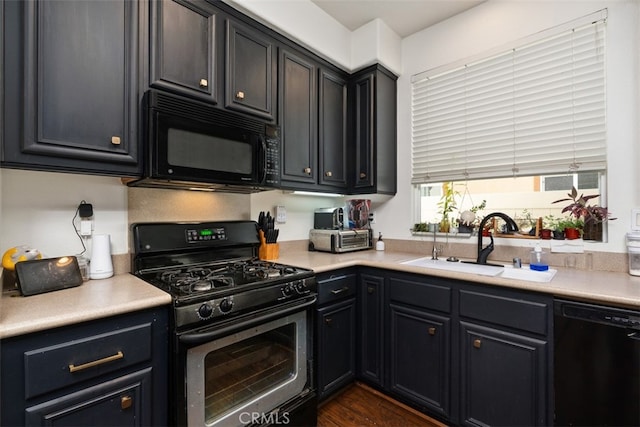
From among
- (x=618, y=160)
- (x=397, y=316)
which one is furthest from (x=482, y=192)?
(x=397, y=316)

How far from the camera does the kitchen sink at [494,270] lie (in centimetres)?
160

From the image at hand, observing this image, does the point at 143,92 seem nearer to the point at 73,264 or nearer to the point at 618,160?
the point at 73,264

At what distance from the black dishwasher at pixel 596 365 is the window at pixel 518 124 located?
951 millimetres

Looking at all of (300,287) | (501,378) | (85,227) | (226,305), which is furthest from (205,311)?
(501,378)

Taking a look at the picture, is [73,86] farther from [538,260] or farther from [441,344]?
[538,260]

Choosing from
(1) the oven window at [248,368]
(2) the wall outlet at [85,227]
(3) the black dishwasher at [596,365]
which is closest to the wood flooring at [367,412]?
(1) the oven window at [248,368]

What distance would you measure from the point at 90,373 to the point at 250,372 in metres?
0.67

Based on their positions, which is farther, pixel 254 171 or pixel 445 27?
pixel 445 27

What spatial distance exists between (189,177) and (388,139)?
1.72m

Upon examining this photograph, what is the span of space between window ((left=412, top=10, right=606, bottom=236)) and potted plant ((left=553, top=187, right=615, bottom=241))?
12 cm

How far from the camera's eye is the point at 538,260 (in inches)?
71.8

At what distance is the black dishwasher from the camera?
118 cm

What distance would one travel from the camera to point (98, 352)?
104 centimetres

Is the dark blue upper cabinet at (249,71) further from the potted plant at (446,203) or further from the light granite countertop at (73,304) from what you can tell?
the potted plant at (446,203)
